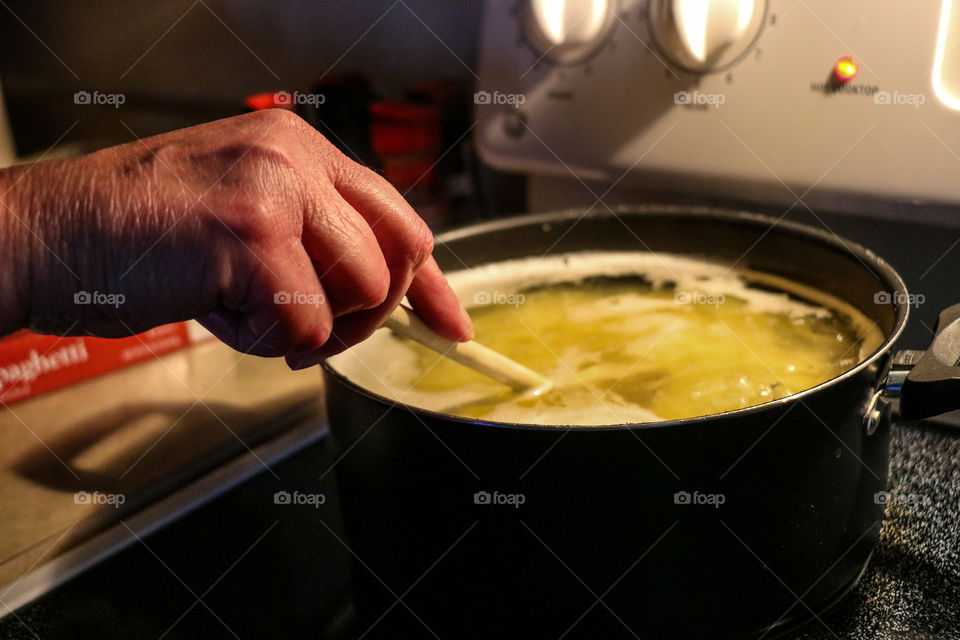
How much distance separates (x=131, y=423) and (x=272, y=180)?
42 centimetres

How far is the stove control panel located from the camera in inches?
22.8

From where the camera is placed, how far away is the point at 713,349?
1.98ft

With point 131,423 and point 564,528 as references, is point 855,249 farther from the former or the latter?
point 131,423

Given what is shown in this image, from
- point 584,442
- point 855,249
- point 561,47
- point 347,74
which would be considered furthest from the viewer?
point 347,74

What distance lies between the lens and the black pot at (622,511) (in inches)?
15.2

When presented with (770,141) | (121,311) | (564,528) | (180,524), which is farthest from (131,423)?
(770,141)

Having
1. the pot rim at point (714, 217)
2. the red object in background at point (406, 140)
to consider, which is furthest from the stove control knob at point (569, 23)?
the red object in background at point (406, 140)
